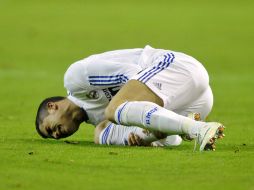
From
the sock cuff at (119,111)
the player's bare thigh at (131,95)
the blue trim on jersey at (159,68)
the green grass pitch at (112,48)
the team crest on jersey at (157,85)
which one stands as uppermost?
the blue trim on jersey at (159,68)

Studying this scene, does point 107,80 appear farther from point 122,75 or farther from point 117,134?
point 117,134

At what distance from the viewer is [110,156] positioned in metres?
9.55

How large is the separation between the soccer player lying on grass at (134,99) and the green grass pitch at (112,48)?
0.79ft

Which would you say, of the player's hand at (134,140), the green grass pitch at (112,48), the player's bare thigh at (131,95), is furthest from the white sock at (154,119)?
the player's hand at (134,140)

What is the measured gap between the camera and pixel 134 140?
34.8 ft

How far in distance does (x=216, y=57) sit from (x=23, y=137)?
1737 cm

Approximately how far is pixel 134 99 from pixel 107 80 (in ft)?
2.06

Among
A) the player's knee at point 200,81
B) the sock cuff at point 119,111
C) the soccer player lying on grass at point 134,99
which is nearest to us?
the soccer player lying on grass at point 134,99

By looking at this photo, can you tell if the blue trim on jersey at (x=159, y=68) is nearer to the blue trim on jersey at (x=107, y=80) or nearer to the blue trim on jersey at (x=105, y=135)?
the blue trim on jersey at (x=107, y=80)

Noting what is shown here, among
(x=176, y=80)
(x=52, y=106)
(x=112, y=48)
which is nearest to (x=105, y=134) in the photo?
(x=52, y=106)

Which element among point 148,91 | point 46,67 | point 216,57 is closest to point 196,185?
point 148,91

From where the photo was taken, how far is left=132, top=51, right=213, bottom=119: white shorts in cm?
1024

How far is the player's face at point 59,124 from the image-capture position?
10.9 m

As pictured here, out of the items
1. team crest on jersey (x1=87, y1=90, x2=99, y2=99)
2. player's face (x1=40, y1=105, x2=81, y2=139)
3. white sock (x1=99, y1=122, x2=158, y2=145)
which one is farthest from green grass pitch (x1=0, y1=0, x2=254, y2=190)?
team crest on jersey (x1=87, y1=90, x2=99, y2=99)
